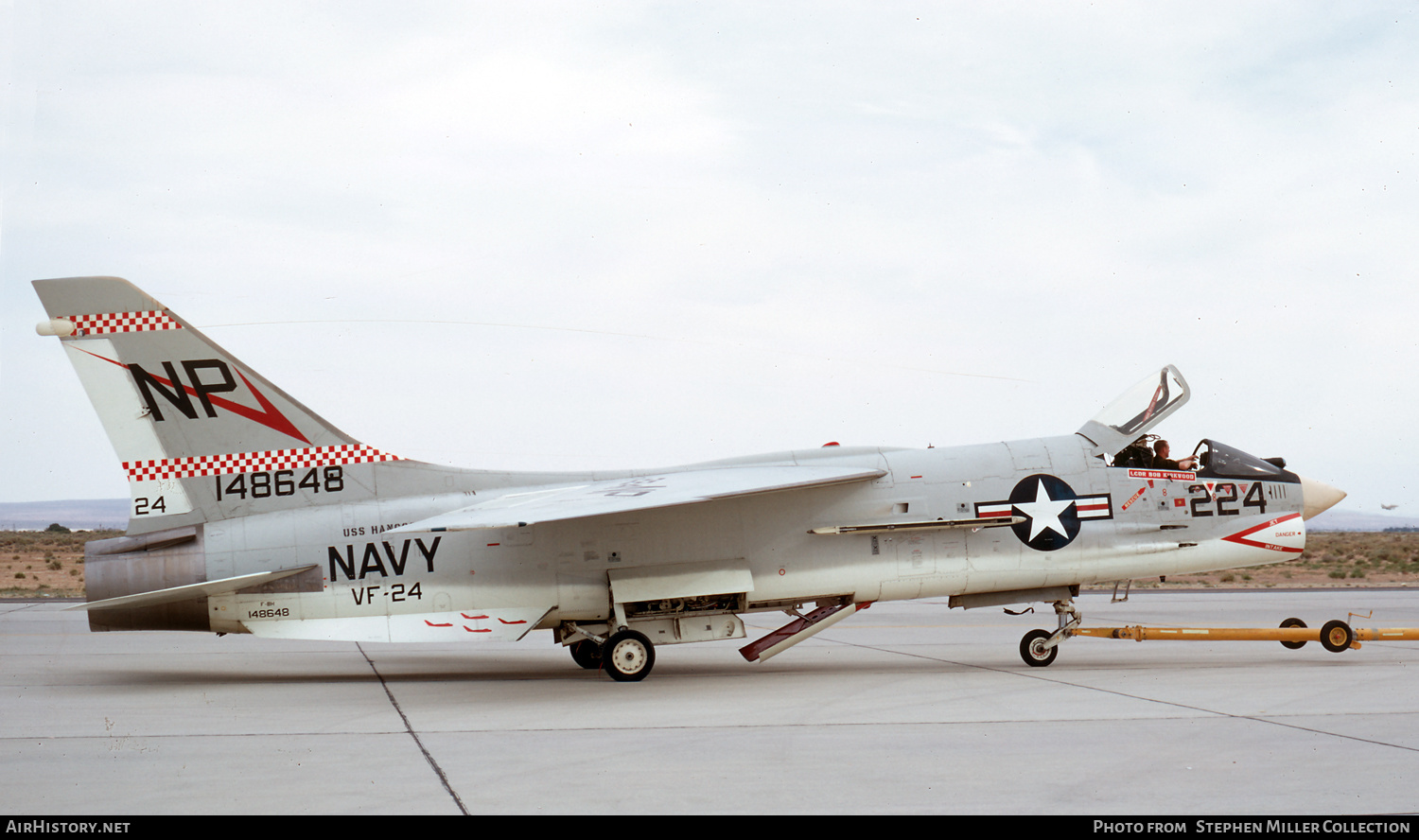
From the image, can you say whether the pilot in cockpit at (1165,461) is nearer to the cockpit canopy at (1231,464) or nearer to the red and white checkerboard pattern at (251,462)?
the cockpit canopy at (1231,464)

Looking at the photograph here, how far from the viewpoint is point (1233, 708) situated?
31.3ft

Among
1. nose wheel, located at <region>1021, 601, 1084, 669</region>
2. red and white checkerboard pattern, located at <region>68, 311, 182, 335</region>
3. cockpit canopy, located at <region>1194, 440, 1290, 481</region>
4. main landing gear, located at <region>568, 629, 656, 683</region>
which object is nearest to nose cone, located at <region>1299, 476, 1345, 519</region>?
cockpit canopy, located at <region>1194, 440, 1290, 481</region>

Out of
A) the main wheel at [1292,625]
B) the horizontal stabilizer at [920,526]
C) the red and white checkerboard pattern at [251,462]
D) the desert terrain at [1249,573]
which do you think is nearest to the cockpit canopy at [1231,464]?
the main wheel at [1292,625]

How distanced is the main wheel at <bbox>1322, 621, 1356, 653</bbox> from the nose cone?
1387 mm

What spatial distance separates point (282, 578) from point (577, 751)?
5.65 meters

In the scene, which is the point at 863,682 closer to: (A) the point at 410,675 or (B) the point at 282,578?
(A) the point at 410,675

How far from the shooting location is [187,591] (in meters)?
11.8

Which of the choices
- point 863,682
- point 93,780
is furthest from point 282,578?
point 863,682

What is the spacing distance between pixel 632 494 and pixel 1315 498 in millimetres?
8555

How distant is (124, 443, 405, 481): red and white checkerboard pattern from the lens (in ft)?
40.5

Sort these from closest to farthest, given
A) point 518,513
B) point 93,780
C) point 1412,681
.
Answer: point 93,780, point 518,513, point 1412,681

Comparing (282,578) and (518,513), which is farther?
(282,578)

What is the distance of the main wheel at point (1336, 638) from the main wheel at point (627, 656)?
25.6 ft

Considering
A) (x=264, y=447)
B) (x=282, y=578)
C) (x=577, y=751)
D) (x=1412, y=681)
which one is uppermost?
(x=264, y=447)
